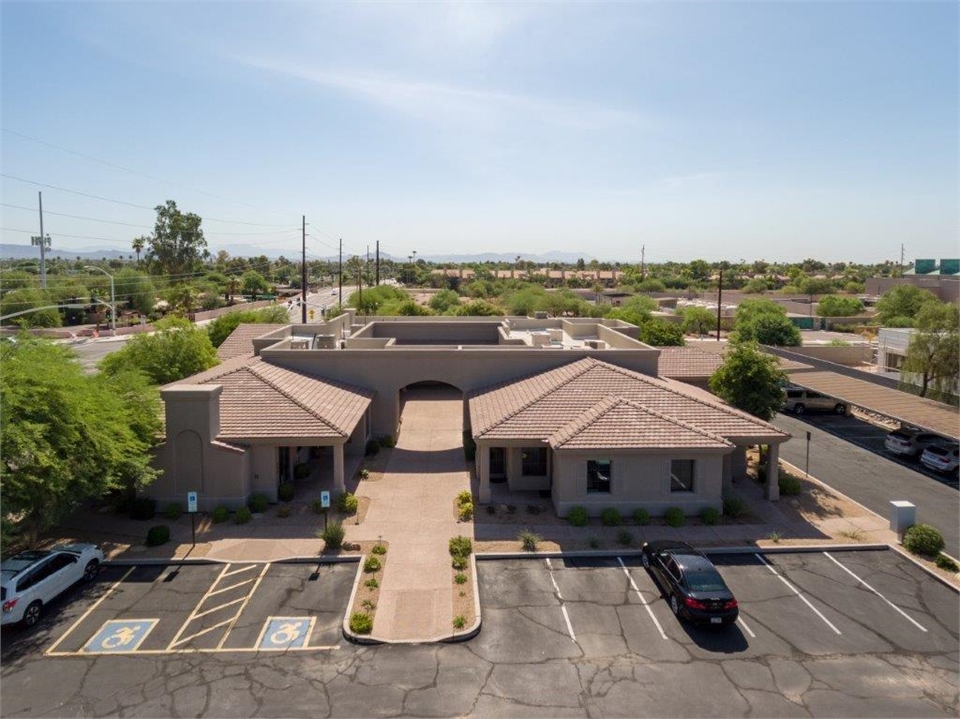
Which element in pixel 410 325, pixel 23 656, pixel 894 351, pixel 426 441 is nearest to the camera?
pixel 23 656

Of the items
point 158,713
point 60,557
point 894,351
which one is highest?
point 894,351

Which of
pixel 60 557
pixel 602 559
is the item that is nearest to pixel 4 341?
pixel 60 557

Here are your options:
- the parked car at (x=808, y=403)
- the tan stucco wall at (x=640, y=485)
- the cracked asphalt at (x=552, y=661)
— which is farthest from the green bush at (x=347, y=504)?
the parked car at (x=808, y=403)

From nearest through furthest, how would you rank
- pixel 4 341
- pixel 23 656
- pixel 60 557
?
1. pixel 23 656
2. pixel 60 557
3. pixel 4 341

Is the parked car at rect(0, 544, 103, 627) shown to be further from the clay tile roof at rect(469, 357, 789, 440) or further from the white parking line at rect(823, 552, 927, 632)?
the white parking line at rect(823, 552, 927, 632)

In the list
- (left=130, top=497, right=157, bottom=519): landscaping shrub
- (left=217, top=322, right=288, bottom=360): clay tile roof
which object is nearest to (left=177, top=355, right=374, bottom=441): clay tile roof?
(left=130, top=497, right=157, bottom=519): landscaping shrub

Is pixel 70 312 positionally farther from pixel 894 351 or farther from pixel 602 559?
pixel 894 351

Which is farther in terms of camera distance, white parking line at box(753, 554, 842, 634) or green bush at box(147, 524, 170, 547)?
green bush at box(147, 524, 170, 547)
